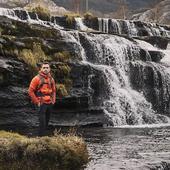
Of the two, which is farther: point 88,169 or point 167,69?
point 167,69

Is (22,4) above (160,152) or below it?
above

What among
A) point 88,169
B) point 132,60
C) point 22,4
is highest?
point 22,4

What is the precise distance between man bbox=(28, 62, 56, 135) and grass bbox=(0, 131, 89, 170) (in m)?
2.51

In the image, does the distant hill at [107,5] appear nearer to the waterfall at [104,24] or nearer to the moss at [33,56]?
the waterfall at [104,24]

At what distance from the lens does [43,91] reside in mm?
16031

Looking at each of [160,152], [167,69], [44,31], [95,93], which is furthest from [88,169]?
[167,69]

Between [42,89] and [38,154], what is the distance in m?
3.01

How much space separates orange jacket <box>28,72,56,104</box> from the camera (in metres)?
15.9

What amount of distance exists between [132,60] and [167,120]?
5.80 meters

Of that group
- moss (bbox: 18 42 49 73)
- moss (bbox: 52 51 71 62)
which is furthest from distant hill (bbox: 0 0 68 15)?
moss (bbox: 18 42 49 73)

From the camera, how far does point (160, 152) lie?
59.3ft

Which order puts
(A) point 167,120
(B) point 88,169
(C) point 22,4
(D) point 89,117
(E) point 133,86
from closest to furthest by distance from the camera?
(B) point 88,169 → (D) point 89,117 → (A) point 167,120 → (E) point 133,86 → (C) point 22,4

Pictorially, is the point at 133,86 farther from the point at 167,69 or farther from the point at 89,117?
the point at 89,117

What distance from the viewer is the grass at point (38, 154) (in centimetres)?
1345
